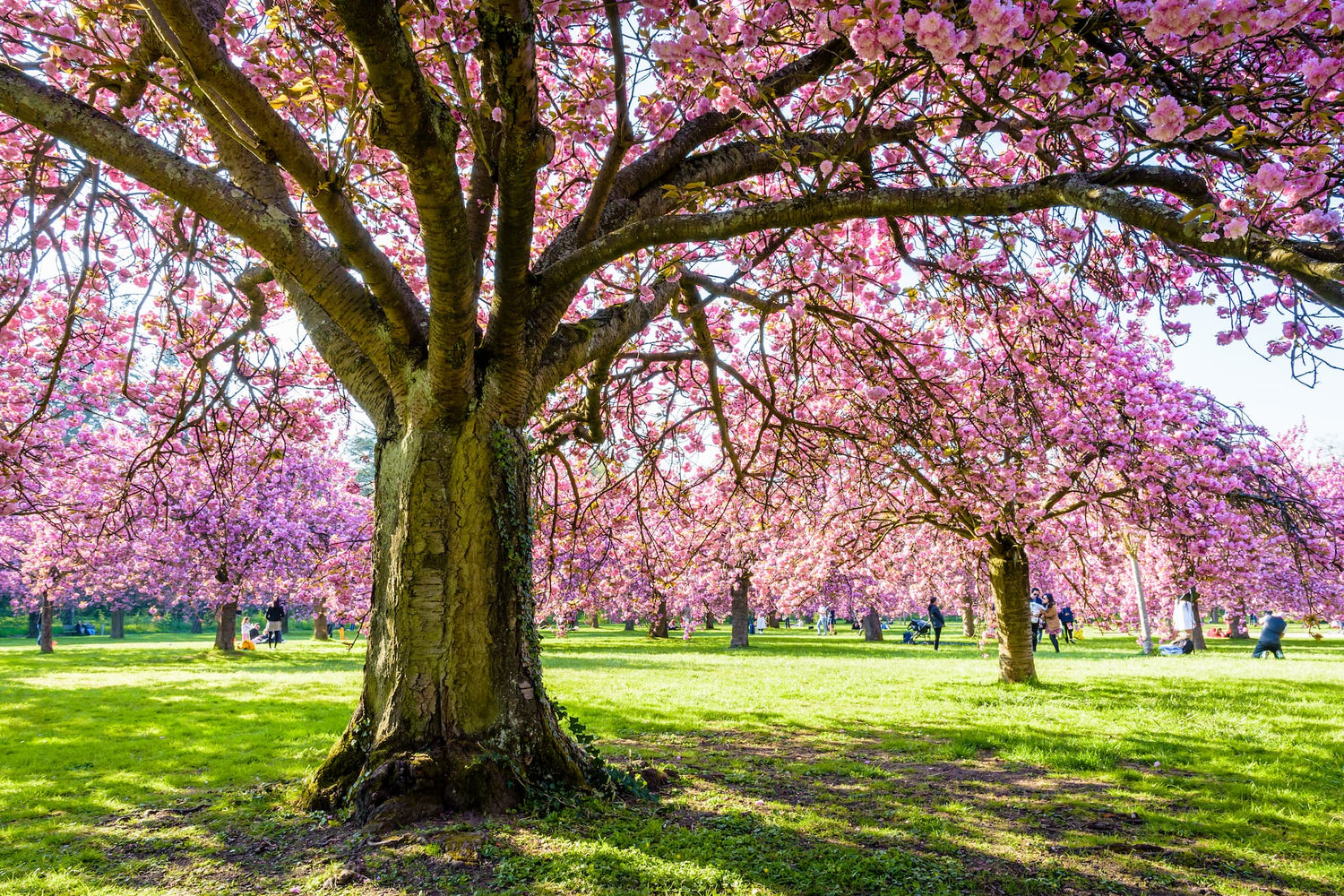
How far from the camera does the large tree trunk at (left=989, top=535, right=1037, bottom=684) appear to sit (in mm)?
10484

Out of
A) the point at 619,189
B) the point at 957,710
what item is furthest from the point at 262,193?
the point at 957,710

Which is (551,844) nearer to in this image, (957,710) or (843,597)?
(957,710)

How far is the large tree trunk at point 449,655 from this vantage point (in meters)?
4.22

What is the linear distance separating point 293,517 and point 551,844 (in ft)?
60.6

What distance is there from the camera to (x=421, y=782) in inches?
163

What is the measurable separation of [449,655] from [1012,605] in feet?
29.2

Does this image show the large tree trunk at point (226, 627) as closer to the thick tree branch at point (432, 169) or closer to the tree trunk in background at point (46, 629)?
the tree trunk in background at point (46, 629)

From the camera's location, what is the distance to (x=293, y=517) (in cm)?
1961

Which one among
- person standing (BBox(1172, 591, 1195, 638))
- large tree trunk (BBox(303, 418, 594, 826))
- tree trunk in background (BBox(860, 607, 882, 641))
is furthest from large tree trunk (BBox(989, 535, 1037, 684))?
tree trunk in background (BBox(860, 607, 882, 641))

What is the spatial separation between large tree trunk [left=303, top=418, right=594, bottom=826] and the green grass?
236 mm

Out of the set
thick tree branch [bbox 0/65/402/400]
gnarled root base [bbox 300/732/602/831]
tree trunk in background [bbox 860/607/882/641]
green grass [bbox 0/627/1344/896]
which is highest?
thick tree branch [bbox 0/65/402/400]

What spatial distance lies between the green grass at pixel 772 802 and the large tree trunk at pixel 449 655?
236 mm

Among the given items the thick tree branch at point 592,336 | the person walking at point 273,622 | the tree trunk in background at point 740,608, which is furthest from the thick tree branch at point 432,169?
the person walking at point 273,622

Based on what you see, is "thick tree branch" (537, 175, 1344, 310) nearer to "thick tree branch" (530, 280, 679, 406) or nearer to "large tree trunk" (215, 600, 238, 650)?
"thick tree branch" (530, 280, 679, 406)
